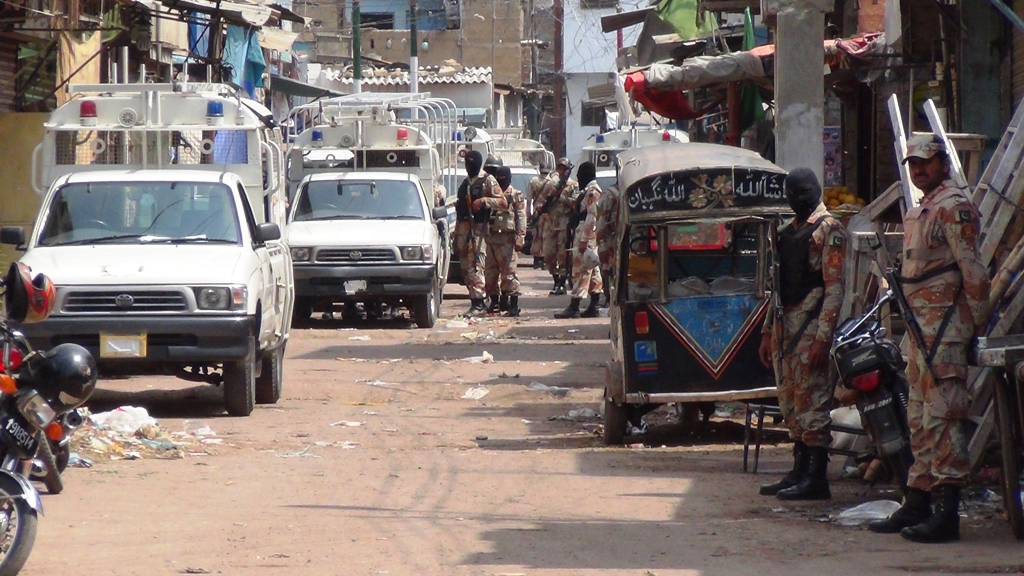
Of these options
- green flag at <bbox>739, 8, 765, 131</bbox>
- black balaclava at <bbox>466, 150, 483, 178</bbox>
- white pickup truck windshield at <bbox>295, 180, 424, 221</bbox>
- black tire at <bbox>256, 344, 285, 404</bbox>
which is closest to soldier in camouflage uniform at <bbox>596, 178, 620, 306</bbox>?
black tire at <bbox>256, 344, 285, 404</bbox>

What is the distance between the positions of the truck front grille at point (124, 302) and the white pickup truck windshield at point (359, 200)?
8.24 metres

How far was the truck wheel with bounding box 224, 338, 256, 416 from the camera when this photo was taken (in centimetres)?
1073

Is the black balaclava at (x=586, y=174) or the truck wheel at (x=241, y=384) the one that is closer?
the truck wheel at (x=241, y=384)

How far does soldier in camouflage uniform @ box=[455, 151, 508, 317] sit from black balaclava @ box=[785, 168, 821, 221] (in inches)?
446

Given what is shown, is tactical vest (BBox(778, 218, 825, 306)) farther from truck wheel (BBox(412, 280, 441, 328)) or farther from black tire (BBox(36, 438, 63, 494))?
truck wheel (BBox(412, 280, 441, 328))

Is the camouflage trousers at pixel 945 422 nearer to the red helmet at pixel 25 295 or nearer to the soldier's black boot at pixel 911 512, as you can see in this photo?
the soldier's black boot at pixel 911 512

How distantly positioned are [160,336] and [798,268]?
4.70 m

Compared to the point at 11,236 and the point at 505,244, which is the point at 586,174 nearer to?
the point at 505,244

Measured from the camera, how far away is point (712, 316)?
9.71 meters

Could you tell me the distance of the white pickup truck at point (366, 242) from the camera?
17.7 metres

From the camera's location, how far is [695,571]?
6164 millimetres

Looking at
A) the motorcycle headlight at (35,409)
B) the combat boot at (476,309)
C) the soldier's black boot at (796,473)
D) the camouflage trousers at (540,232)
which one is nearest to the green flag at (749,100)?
the combat boot at (476,309)

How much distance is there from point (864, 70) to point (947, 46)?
229cm

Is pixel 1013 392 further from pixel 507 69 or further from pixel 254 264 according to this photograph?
pixel 507 69
